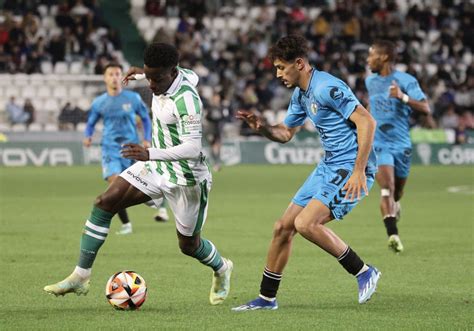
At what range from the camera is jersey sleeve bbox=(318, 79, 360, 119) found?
27.4 ft

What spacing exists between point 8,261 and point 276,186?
12.6 m

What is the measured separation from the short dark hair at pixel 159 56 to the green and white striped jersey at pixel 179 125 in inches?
8.6

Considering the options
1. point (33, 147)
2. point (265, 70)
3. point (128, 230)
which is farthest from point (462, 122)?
point (128, 230)

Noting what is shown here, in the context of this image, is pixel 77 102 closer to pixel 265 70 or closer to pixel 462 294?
pixel 265 70

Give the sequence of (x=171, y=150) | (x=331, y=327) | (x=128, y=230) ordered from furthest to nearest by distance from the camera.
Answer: (x=128, y=230)
(x=171, y=150)
(x=331, y=327)

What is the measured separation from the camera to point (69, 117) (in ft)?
96.4

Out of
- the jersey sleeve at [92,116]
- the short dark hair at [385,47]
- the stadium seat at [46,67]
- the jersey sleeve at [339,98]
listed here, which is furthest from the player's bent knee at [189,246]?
the stadium seat at [46,67]

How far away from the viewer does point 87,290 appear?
8.71 meters

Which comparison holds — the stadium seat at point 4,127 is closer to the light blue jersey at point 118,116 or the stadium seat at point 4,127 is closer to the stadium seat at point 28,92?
the stadium seat at point 28,92

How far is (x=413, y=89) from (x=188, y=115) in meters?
5.33

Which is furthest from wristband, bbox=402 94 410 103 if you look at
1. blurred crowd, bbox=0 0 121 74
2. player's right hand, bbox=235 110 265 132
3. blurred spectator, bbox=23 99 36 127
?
blurred crowd, bbox=0 0 121 74

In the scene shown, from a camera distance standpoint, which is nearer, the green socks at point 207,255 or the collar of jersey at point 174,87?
the collar of jersey at point 174,87

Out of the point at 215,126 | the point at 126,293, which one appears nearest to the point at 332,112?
the point at 126,293

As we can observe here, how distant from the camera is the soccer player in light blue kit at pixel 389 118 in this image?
42.5 feet
